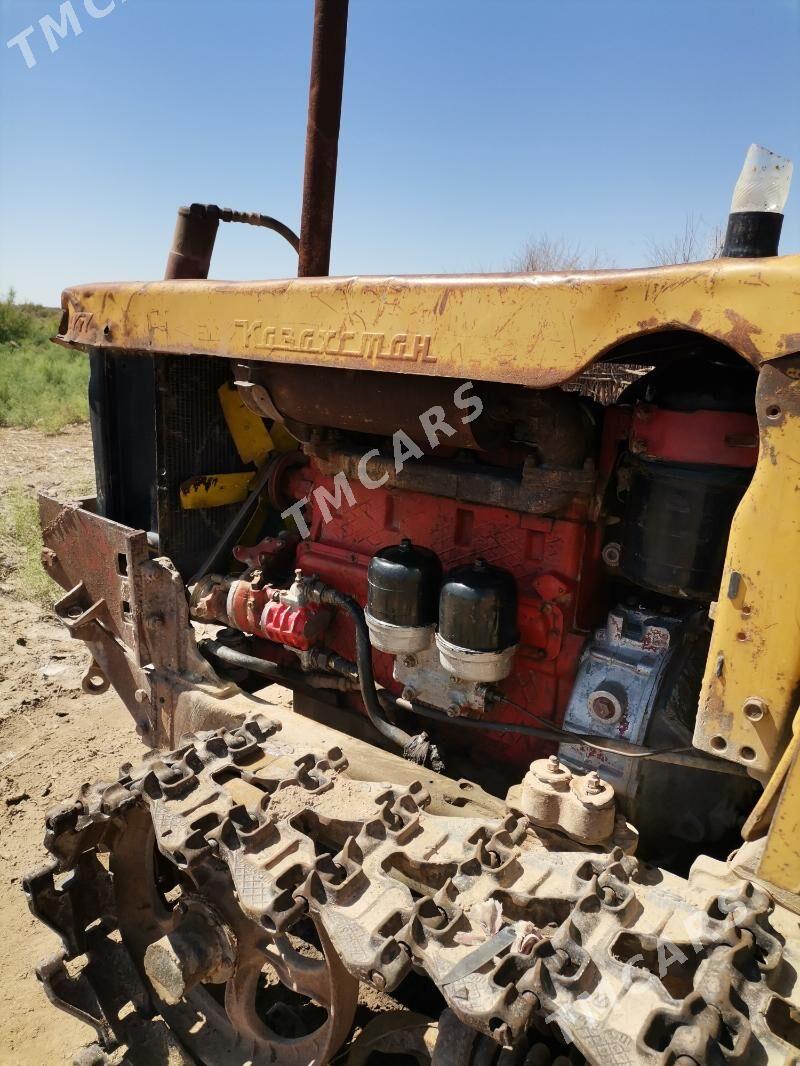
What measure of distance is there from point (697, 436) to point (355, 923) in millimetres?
1250

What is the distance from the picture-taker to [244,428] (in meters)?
3.11

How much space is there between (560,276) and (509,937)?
4.25ft

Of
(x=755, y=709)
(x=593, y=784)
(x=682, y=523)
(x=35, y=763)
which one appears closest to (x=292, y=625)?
(x=593, y=784)

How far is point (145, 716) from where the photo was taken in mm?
2992

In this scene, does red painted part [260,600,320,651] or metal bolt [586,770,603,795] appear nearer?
metal bolt [586,770,603,795]

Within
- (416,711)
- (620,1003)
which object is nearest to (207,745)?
(416,711)

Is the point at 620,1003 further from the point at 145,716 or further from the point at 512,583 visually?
the point at 145,716

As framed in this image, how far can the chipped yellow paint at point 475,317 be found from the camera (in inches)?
54.0

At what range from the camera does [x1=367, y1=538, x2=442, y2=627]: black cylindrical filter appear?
2.16 meters

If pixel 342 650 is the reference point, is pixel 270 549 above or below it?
above

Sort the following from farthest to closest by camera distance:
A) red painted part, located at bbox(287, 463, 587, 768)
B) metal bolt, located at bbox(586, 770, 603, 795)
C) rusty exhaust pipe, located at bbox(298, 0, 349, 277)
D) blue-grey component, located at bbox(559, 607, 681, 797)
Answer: rusty exhaust pipe, located at bbox(298, 0, 349, 277)
red painted part, located at bbox(287, 463, 587, 768)
blue-grey component, located at bbox(559, 607, 681, 797)
metal bolt, located at bbox(586, 770, 603, 795)

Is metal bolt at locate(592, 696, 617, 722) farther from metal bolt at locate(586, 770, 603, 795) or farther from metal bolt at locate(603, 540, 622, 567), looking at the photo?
metal bolt at locate(603, 540, 622, 567)

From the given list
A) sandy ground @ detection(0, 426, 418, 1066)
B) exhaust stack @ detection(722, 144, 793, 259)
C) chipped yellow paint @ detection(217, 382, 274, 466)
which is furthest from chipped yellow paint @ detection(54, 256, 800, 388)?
sandy ground @ detection(0, 426, 418, 1066)

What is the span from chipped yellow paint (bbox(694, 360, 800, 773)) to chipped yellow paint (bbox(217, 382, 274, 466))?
80.2 inches
